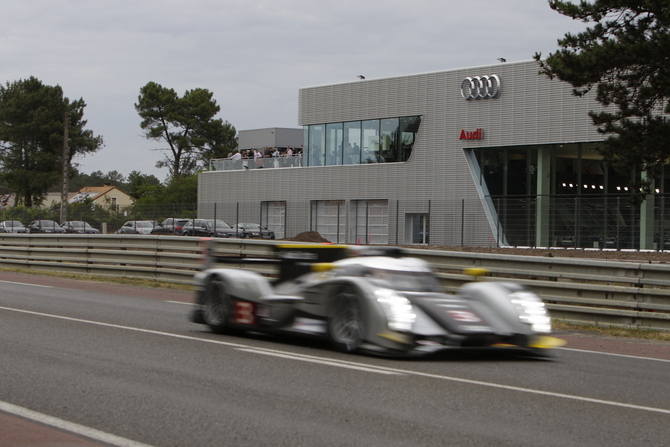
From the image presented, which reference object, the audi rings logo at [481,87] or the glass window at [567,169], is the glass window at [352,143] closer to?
the audi rings logo at [481,87]

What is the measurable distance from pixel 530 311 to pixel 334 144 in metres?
38.4

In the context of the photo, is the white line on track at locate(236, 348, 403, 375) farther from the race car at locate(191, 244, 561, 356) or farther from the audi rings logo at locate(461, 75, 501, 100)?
the audi rings logo at locate(461, 75, 501, 100)

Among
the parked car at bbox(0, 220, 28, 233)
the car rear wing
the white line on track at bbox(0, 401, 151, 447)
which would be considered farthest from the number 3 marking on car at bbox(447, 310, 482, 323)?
the parked car at bbox(0, 220, 28, 233)

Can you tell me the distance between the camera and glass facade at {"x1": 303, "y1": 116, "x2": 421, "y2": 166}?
43.1m

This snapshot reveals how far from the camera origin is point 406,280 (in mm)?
9109

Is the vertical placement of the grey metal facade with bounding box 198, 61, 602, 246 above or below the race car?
above

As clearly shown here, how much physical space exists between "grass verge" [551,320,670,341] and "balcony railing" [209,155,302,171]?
3644 cm

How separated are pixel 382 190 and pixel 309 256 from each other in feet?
109

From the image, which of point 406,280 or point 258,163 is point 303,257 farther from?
point 258,163

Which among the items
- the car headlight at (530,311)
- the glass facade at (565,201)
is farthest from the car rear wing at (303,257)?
the glass facade at (565,201)

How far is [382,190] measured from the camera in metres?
43.3

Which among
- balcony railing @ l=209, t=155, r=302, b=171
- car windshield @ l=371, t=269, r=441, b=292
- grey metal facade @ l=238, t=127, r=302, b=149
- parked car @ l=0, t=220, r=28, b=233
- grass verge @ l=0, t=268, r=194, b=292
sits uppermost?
grey metal facade @ l=238, t=127, r=302, b=149

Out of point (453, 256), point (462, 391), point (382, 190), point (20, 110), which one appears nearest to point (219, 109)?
point (20, 110)

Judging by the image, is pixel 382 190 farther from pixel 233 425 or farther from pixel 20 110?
pixel 20 110
